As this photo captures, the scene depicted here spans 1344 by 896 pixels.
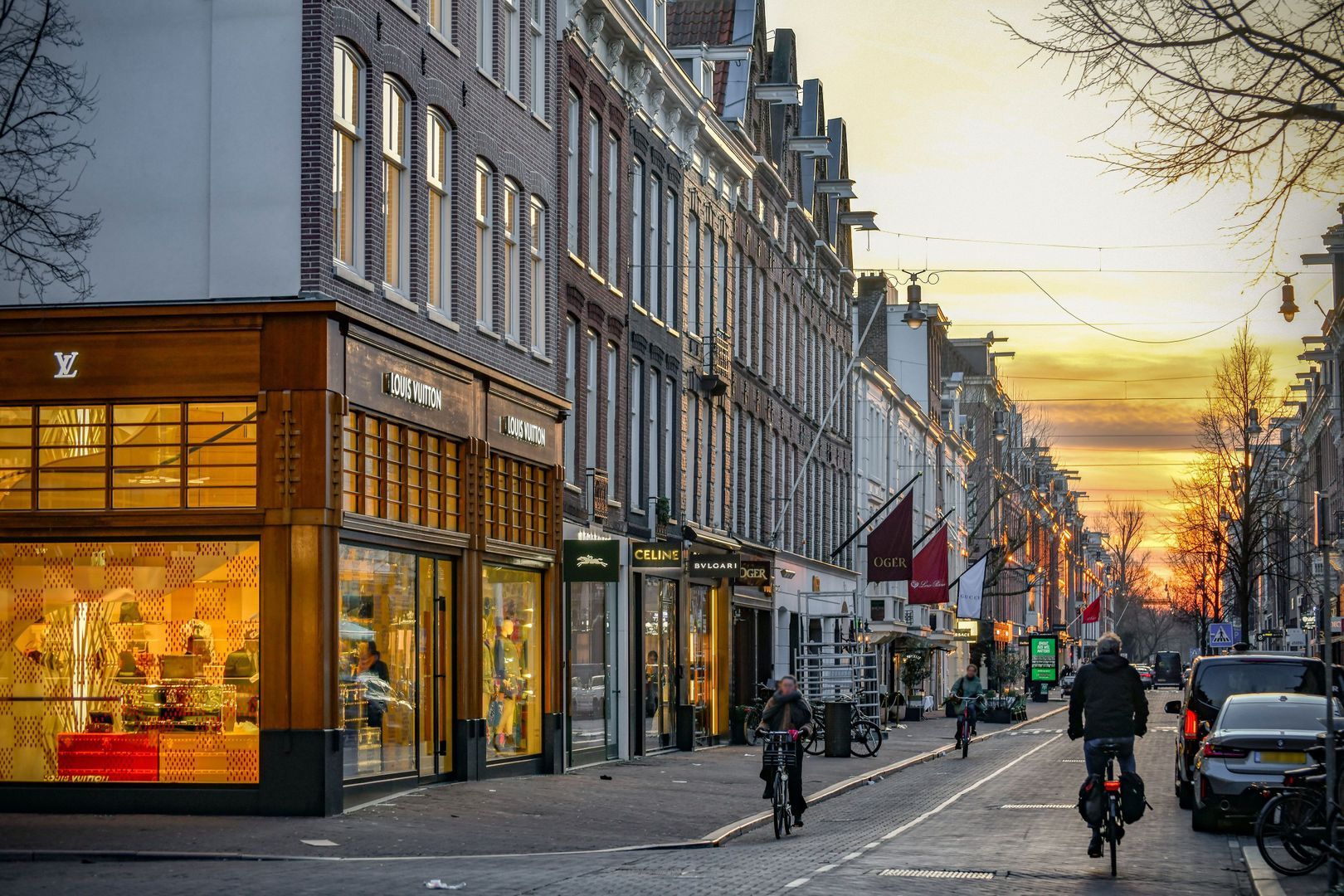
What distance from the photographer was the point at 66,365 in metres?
20.2

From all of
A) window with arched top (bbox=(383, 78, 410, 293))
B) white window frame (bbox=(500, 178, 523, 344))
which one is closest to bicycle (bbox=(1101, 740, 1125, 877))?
window with arched top (bbox=(383, 78, 410, 293))

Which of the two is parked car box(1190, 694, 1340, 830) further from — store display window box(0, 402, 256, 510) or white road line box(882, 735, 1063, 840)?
store display window box(0, 402, 256, 510)

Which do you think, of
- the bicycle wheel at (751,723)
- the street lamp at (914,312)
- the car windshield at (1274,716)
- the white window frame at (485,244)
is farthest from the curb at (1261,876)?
the street lamp at (914,312)

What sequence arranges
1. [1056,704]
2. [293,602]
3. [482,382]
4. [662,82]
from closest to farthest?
[293,602] < [482,382] < [662,82] < [1056,704]

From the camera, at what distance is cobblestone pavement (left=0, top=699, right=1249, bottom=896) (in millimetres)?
14352

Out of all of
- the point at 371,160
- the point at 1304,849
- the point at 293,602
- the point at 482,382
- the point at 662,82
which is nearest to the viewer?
the point at 1304,849

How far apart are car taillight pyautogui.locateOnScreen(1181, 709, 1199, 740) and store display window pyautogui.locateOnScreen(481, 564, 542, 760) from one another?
9.16m

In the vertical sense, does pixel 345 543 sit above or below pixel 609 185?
below

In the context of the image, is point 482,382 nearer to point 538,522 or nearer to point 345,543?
point 538,522

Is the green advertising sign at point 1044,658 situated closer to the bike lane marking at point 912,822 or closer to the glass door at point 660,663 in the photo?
the bike lane marking at point 912,822

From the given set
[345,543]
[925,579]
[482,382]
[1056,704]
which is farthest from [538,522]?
[1056,704]

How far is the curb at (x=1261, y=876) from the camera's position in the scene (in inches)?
565

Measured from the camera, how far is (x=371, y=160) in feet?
71.6

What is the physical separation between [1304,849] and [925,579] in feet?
116
